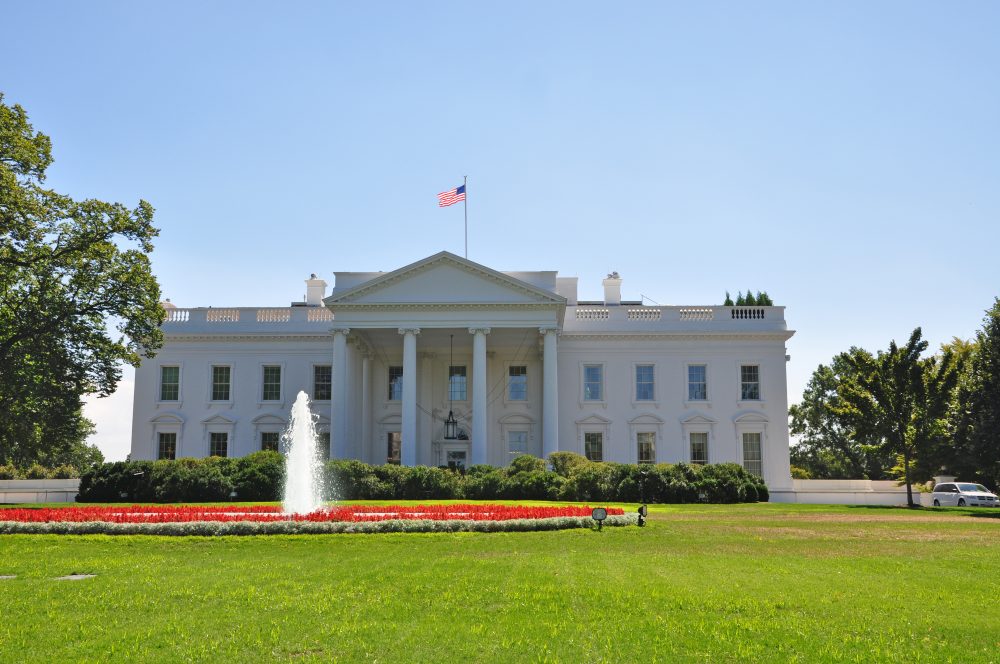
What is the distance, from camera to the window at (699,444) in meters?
47.4

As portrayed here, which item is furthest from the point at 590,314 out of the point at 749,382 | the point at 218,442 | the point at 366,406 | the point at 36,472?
the point at 36,472

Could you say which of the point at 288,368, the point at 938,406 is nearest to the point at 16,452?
the point at 288,368

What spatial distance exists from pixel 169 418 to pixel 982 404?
3880cm

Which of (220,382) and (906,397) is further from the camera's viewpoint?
(220,382)

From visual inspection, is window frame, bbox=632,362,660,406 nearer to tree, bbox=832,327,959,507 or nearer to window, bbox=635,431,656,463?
window, bbox=635,431,656,463

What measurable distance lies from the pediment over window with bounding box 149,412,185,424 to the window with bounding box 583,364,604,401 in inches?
842

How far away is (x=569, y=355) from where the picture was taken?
1898 inches

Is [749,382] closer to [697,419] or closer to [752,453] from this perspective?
[697,419]

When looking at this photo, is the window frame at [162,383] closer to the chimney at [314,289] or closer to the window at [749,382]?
the chimney at [314,289]

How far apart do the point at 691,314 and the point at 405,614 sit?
4035 centimetres

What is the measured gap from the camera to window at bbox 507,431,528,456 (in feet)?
158

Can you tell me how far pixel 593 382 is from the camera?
48156mm

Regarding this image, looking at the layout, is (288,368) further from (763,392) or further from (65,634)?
(65,634)

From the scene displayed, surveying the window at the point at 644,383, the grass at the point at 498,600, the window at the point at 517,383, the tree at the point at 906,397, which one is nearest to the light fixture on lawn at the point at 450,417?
the window at the point at 517,383
